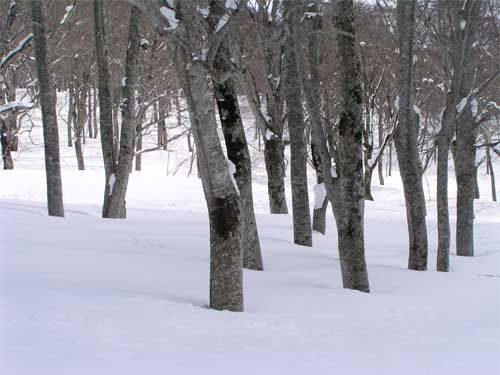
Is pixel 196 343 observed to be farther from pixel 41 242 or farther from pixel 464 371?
pixel 41 242

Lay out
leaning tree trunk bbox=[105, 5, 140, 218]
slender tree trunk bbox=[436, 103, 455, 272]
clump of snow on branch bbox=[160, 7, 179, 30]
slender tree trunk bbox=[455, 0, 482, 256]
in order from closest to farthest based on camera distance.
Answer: clump of snow on branch bbox=[160, 7, 179, 30]
slender tree trunk bbox=[436, 103, 455, 272]
leaning tree trunk bbox=[105, 5, 140, 218]
slender tree trunk bbox=[455, 0, 482, 256]

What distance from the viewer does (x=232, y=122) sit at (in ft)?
19.2

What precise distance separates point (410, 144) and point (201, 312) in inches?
190

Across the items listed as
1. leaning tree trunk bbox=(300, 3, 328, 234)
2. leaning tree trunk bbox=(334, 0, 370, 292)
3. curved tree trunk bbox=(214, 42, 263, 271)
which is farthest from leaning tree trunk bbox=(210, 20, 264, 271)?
leaning tree trunk bbox=(334, 0, 370, 292)

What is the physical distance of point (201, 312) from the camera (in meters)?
4.24

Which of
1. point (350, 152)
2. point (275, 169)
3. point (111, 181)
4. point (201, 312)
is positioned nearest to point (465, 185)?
point (275, 169)

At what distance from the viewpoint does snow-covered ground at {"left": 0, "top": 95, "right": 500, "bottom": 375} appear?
3166 millimetres

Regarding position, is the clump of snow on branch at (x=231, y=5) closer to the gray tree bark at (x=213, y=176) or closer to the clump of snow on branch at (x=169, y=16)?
the gray tree bark at (x=213, y=176)

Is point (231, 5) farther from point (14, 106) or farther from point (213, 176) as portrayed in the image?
point (14, 106)

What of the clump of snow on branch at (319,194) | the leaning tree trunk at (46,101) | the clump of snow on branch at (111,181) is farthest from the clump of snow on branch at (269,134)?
the leaning tree trunk at (46,101)

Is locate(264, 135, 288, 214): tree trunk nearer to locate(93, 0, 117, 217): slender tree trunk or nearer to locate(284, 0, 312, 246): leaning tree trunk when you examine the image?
locate(284, 0, 312, 246): leaning tree trunk

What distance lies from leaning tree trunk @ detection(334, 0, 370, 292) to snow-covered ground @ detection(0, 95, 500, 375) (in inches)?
16.1

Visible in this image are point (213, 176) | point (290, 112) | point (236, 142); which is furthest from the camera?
point (290, 112)

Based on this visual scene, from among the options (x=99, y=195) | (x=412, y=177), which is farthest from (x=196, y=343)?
(x=99, y=195)
